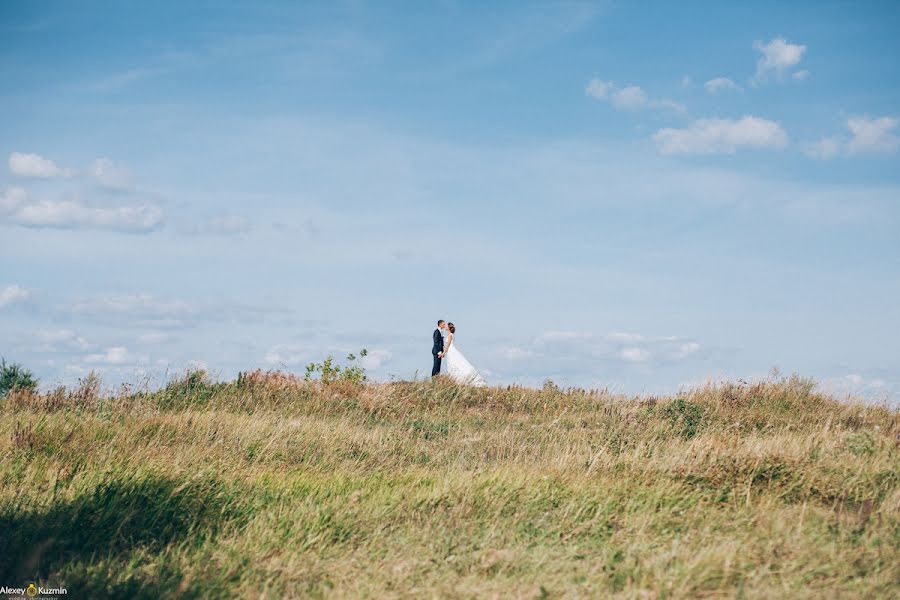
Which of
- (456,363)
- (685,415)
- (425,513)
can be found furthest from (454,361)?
(425,513)

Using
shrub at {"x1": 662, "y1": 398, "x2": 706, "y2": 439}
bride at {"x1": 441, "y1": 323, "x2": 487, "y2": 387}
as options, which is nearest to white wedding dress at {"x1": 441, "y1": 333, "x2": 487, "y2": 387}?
bride at {"x1": 441, "y1": 323, "x2": 487, "y2": 387}

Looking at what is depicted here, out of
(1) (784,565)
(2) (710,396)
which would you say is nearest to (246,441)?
(1) (784,565)

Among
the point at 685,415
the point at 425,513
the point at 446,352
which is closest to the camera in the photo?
the point at 425,513

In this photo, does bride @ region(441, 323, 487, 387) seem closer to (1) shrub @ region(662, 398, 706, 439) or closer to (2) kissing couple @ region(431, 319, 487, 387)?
(2) kissing couple @ region(431, 319, 487, 387)

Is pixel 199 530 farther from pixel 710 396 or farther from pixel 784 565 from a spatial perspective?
pixel 710 396

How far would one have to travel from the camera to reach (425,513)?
273 inches

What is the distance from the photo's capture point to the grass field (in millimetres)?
5375

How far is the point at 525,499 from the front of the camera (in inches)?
283

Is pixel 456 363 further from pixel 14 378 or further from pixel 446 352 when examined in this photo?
pixel 14 378

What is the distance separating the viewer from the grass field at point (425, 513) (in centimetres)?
538

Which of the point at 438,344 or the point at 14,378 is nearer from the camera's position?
the point at 14,378

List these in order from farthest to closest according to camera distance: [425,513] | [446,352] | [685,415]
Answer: [446,352], [685,415], [425,513]

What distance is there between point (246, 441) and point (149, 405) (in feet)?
13.1

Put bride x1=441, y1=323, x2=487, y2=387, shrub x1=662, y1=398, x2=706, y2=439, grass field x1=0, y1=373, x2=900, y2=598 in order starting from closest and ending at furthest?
grass field x1=0, y1=373, x2=900, y2=598
shrub x1=662, y1=398, x2=706, y2=439
bride x1=441, y1=323, x2=487, y2=387
